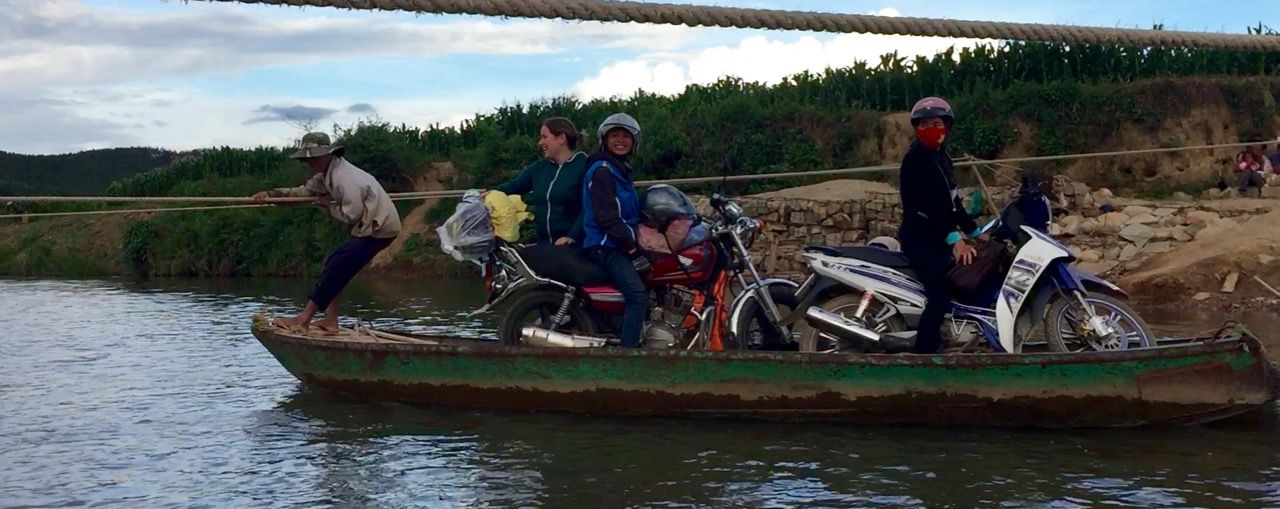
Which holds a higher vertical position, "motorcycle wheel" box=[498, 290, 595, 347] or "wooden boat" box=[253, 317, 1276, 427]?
"motorcycle wheel" box=[498, 290, 595, 347]

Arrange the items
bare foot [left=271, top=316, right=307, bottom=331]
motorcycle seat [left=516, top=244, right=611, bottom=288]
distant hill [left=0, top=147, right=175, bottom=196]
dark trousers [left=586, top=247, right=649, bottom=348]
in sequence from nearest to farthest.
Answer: dark trousers [left=586, top=247, right=649, bottom=348] < motorcycle seat [left=516, top=244, right=611, bottom=288] < bare foot [left=271, top=316, right=307, bottom=331] < distant hill [left=0, top=147, right=175, bottom=196]

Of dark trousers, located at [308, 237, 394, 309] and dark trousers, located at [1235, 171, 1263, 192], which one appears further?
dark trousers, located at [1235, 171, 1263, 192]

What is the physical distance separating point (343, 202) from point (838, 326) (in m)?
3.43

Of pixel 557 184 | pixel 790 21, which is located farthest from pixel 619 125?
pixel 790 21

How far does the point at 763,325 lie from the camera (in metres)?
9.19

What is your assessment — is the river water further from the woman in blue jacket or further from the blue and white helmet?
the blue and white helmet

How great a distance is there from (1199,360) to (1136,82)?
17708 mm

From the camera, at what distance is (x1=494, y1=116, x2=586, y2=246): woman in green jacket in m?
9.38

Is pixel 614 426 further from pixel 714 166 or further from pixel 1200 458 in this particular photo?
pixel 714 166

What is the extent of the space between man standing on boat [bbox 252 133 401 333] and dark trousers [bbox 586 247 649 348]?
5.24 ft

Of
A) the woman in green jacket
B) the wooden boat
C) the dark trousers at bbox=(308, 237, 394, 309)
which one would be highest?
the woman in green jacket

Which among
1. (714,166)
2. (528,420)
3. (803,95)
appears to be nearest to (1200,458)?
(528,420)

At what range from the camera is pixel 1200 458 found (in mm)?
7617

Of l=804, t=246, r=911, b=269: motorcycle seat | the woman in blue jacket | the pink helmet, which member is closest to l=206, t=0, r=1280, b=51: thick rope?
the pink helmet
